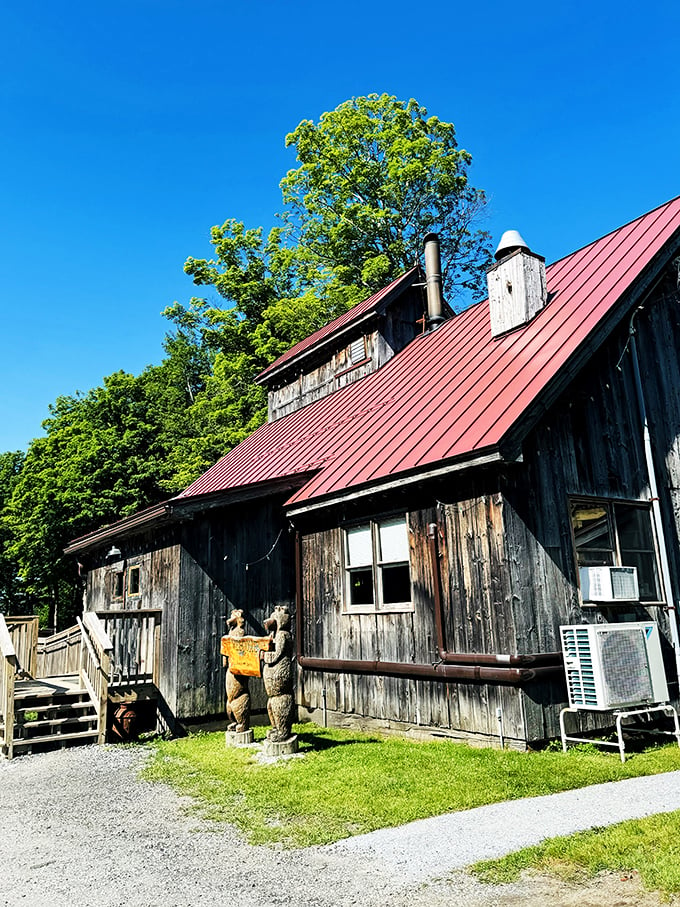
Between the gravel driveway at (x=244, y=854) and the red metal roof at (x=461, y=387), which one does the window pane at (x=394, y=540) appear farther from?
the gravel driveway at (x=244, y=854)

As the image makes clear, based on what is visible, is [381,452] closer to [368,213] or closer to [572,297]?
[572,297]

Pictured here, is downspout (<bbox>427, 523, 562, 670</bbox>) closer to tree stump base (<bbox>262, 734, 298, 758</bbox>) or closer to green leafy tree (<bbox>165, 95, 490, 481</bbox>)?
tree stump base (<bbox>262, 734, 298, 758</bbox>)

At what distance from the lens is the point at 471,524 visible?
956 cm

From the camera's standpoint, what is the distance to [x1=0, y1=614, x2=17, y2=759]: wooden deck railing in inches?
414

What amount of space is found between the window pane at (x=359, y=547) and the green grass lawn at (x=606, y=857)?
20.2 feet

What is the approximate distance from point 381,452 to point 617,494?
11.7ft

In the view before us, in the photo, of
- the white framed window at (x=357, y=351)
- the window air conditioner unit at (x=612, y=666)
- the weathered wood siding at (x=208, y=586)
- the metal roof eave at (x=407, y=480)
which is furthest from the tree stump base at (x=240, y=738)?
the white framed window at (x=357, y=351)

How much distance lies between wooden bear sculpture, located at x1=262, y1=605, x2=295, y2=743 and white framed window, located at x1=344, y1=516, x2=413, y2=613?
206cm

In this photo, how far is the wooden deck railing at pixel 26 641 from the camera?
15.6 m

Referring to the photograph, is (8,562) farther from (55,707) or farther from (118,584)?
(55,707)

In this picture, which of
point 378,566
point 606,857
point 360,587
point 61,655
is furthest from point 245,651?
point 61,655

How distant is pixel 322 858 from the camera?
17.5ft

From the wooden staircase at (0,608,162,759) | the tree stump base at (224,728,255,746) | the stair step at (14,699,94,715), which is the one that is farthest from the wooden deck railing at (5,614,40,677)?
the tree stump base at (224,728,255,746)

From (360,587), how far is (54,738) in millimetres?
5099
